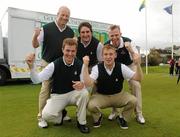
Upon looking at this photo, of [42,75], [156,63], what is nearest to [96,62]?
[42,75]

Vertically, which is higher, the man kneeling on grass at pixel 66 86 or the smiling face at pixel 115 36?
the smiling face at pixel 115 36

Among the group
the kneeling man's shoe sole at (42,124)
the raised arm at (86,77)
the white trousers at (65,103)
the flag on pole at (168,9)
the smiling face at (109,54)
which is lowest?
the kneeling man's shoe sole at (42,124)

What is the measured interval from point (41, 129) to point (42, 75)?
36.5 inches

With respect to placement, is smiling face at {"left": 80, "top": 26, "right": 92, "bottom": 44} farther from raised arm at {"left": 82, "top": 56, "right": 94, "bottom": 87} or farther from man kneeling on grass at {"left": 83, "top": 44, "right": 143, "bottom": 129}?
raised arm at {"left": 82, "top": 56, "right": 94, "bottom": 87}

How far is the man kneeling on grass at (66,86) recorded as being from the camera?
5.69 meters

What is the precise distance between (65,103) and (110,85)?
813 mm

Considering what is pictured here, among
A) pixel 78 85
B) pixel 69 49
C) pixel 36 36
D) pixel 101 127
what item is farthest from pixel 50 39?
pixel 101 127

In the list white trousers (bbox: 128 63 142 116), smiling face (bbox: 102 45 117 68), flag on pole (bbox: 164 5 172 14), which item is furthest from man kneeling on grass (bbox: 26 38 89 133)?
flag on pole (bbox: 164 5 172 14)

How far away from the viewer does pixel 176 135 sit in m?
5.59

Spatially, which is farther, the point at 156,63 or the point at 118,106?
the point at 156,63

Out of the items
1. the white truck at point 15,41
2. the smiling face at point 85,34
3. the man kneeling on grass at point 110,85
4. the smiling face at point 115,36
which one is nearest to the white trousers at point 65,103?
the man kneeling on grass at point 110,85

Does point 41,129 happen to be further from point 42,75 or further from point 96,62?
point 96,62

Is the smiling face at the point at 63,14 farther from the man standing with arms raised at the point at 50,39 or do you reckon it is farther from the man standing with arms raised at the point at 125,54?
the man standing with arms raised at the point at 125,54

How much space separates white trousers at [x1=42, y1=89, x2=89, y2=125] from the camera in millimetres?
5738
